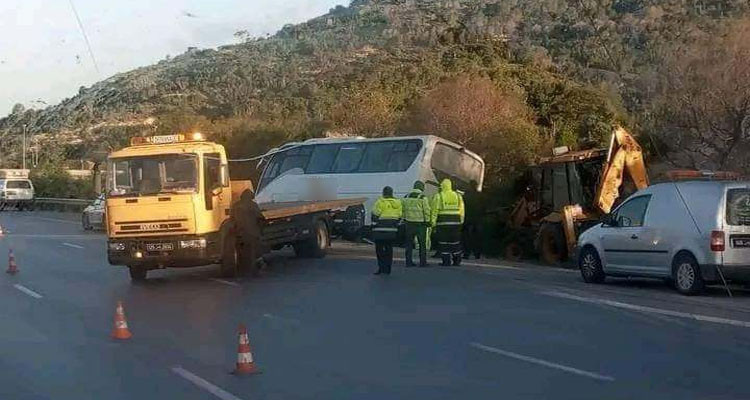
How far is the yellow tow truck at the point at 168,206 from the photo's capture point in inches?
781

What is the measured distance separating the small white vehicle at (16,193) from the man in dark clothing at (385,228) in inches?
1985

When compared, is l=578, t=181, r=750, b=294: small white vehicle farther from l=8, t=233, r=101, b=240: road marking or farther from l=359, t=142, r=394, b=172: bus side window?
l=8, t=233, r=101, b=240: road marking

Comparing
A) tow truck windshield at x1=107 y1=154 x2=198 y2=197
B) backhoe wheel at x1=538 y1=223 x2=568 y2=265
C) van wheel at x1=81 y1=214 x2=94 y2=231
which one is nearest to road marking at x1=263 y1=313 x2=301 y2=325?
tow truck windshield at x1=107 y1=154 x2=198 y2=197

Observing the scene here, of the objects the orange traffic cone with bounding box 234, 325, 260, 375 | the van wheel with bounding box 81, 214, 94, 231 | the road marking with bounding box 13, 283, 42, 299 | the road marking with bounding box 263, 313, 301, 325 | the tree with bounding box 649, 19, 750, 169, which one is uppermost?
the tree with bounding box 649, 19, 750, 169

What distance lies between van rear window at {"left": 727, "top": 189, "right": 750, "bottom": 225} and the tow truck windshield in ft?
31.1

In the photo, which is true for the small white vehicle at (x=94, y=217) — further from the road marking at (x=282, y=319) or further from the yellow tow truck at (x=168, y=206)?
the road marking at (x=282, y=319)

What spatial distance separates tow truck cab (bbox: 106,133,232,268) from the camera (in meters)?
19.8

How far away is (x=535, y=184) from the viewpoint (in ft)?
85.6

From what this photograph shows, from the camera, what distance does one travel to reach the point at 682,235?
55.0ft

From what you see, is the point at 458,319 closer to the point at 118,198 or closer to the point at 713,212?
the point at 713,212

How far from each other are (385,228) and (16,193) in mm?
51520

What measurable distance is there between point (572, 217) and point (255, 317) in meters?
10.1

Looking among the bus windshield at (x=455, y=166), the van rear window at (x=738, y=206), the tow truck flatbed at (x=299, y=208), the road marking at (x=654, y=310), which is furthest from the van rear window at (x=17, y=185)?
the van rear window at (x=738, y=206)

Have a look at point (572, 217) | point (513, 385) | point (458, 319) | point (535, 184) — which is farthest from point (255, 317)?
point (535, 184)
